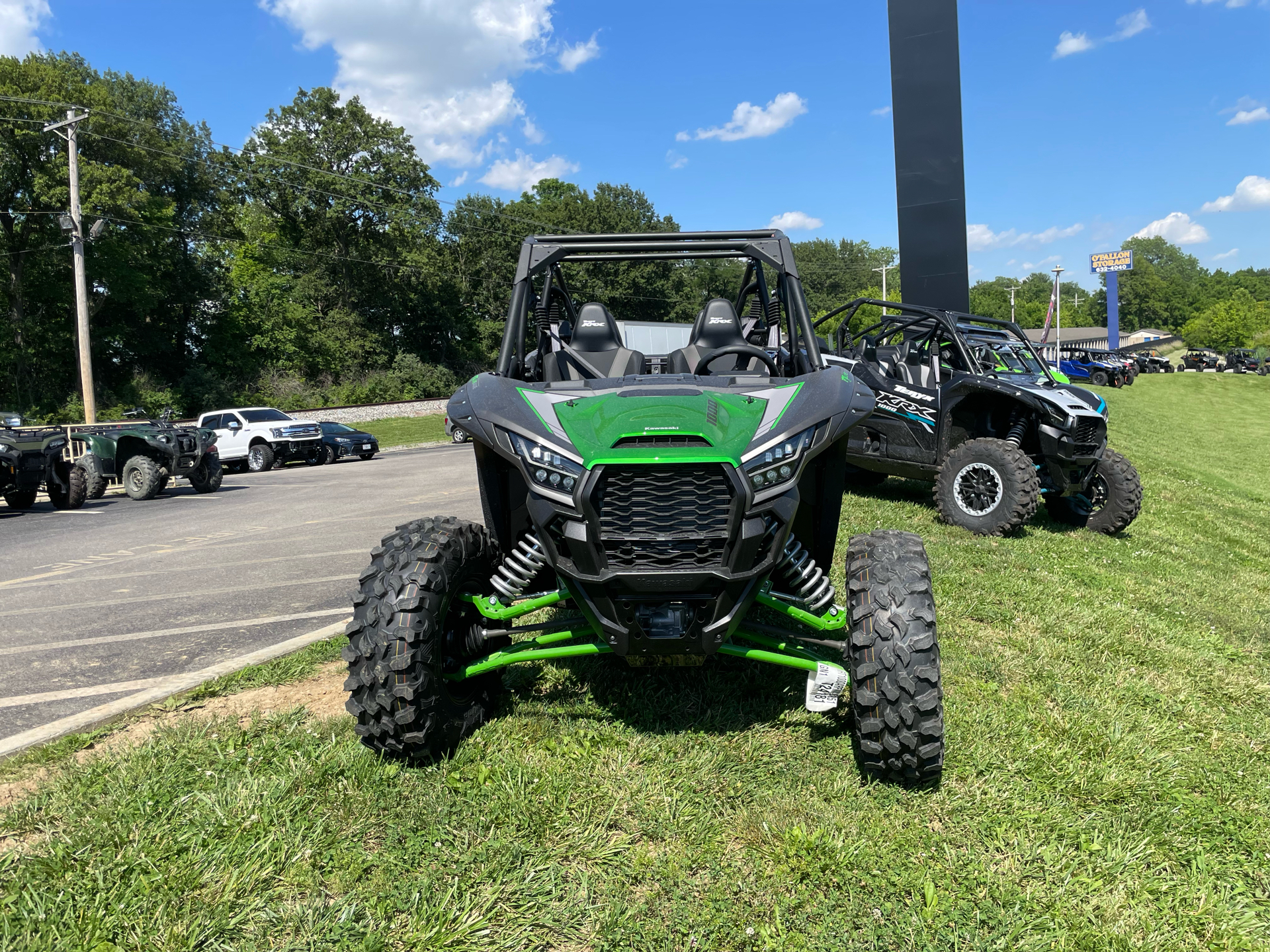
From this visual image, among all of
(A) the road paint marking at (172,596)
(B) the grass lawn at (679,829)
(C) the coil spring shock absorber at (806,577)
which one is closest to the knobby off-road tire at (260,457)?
(A) the road paint marking at (172,596)

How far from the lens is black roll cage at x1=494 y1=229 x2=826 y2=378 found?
13.0ft

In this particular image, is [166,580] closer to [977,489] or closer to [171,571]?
[171,571]

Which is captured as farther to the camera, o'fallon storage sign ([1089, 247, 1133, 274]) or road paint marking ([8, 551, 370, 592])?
o'fallon storage sign ([1089, 247, 1133, 274])

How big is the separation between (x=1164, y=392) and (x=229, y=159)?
54.7 m

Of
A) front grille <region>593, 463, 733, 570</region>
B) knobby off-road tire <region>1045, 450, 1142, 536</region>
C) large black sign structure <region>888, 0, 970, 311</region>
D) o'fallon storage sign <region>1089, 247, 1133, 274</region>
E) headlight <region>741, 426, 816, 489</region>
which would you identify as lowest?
knobby off-road tire <region>1045, 450, 1142, 536</region>

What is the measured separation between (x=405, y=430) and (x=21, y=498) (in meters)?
21.8

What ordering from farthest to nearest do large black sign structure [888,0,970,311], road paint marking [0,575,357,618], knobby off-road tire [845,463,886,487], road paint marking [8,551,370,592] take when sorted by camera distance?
1. large black sign structure [888,0,970,311]
2. knobby off-road tire [845,463,886,487]
3. road paint marking [8,551,370,592]
4. road paint marking [0,575,357,618]

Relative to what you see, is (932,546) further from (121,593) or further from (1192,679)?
(121,593)

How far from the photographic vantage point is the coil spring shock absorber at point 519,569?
3.33 metres

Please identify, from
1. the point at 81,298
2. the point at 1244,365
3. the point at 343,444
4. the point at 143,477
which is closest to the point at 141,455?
the point at 143,477

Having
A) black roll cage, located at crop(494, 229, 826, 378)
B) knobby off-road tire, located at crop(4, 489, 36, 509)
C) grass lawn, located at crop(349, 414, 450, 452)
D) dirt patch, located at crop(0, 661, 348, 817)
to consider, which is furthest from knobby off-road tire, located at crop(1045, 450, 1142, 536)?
grass lawn, located at crop(349, 414, 450, 452)

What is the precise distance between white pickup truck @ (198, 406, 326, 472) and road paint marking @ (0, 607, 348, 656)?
1792cm

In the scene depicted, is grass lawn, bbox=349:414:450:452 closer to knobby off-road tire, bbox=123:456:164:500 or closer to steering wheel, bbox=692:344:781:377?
knobby off-road tire, bbox=123:456:164:500

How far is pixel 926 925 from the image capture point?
7.57 ft
